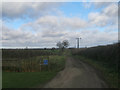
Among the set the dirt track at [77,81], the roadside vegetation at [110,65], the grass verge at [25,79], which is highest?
the roadside vegetation at [110,65]

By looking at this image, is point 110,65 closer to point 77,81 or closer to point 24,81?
point 77,81

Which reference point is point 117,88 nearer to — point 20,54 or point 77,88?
point 77,88

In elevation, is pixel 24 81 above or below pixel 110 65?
below

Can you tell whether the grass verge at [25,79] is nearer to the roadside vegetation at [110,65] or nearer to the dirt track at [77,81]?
the dirt track at [77,81]

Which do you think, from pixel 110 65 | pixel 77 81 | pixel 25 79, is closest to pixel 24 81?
pixel 25 79

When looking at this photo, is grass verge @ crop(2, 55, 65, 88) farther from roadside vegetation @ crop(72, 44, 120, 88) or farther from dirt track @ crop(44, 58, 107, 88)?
roadside vegetation @ crop(72, 44, 120, 88)

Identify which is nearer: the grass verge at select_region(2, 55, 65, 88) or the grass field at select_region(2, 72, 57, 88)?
the grass field at select_region(2, 72, 57, 88)

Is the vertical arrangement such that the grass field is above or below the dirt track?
below

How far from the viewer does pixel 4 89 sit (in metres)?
7.06

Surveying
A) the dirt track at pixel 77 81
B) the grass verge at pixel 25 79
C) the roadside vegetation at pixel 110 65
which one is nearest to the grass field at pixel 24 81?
the grass verge at pixel 25 79

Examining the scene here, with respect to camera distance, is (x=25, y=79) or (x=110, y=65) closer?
(x=25, y=79)

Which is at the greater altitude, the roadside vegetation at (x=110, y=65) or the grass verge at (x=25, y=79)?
the roadside vegetation at (x=110, y=65)

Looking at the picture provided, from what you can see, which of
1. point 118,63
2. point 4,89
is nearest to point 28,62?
point 4,89

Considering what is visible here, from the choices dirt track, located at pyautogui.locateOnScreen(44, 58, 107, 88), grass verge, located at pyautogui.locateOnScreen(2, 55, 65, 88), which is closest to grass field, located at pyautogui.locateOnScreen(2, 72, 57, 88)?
grass verge, located at pyautogui.locateOnScreen(2, 55, 65, 88)
